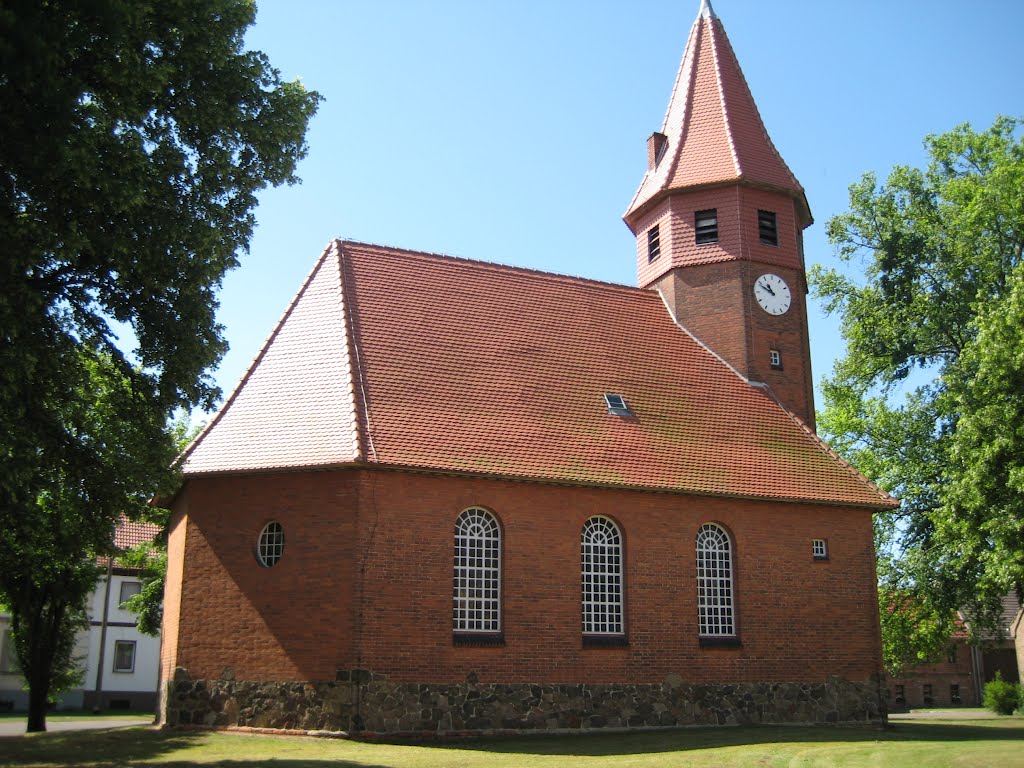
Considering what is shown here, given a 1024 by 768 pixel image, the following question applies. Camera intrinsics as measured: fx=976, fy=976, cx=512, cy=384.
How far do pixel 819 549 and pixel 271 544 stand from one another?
41.0 ft

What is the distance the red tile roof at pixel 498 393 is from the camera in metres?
19.5

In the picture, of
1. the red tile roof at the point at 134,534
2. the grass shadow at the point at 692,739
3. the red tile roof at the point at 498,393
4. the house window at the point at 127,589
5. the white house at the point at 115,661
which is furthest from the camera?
the house window at the point at 127,589

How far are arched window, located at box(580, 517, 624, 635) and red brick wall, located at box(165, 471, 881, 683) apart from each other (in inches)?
11.1

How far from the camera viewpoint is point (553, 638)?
63.9 feet

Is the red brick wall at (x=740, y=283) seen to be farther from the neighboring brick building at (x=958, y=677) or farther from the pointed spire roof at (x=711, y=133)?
the neighboring brick building at (x=958, y=677)

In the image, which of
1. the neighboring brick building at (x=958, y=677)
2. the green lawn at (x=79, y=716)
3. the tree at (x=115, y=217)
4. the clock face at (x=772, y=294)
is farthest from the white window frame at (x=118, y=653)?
the neighboring brick building at (x=958, y=677)

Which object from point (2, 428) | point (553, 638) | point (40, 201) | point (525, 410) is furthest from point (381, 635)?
point (40, 201)

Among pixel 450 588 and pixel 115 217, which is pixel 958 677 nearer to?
pixel 450 588

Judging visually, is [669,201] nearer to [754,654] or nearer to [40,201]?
[754,654]

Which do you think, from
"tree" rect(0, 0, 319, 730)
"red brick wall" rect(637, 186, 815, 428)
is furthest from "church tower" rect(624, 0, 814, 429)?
"tree" rect(0, 0, 319, 730)

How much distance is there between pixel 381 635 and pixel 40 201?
31.1 feet

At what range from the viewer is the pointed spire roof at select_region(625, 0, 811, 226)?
91.4ft

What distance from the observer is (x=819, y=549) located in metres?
22.9

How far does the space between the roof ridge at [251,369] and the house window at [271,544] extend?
219 centimetres
